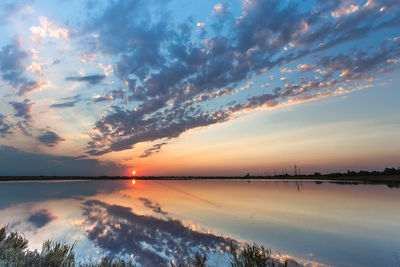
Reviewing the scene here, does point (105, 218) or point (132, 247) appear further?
point (105, 218)

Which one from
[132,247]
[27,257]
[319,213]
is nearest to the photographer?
[27,257]

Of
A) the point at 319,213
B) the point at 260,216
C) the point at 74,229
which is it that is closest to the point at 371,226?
the point at 319,213

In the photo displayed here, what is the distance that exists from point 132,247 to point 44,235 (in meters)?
6.48

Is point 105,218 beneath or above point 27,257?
beneath

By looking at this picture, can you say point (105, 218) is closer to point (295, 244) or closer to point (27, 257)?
point (27, 257)

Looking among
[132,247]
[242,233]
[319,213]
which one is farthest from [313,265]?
[319,213]

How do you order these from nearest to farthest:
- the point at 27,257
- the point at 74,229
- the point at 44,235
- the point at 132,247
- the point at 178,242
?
1. the point at 27,257
2. the point at 132,247
3. the point at 178,242
4. the point at 44,235
5. the point at 74,229

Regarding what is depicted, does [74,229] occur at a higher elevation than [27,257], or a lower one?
lower

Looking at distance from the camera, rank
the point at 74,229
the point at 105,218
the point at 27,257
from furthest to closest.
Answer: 1. the point at 105,218
2. the point at 74,229
3. the point at 27,257

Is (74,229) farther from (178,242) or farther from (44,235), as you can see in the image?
(178,242)

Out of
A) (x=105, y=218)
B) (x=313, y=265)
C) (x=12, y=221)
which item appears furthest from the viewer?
(x=105, y=218)

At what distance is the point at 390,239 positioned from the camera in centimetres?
1289

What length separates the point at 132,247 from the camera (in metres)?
11.6

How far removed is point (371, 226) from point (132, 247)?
55.1 ft
